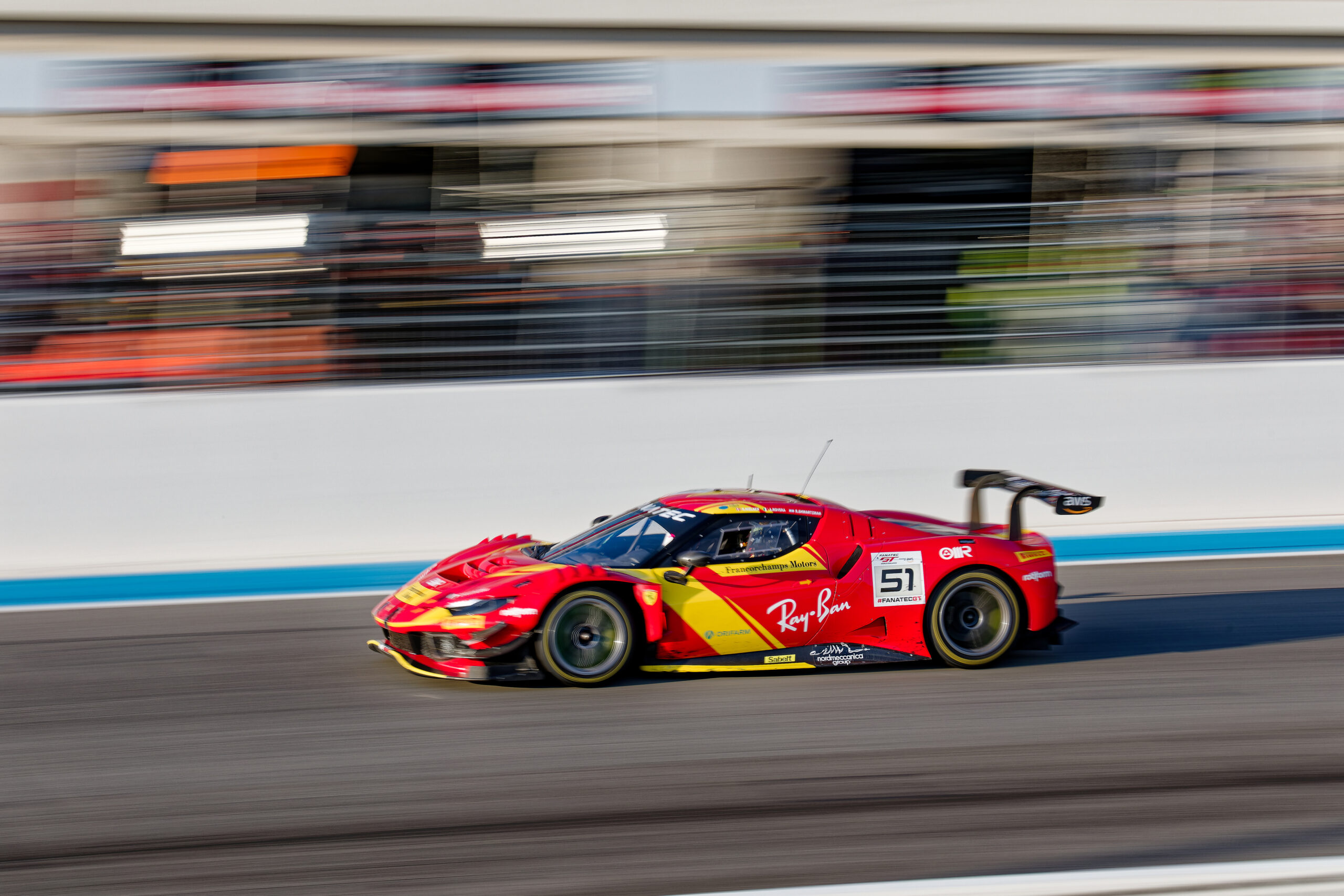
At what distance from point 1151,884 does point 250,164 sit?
7.98m

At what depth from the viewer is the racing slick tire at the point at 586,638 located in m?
6.45

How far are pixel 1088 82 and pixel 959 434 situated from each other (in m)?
3.09

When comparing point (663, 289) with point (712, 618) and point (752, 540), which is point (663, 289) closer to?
point (752, 540)

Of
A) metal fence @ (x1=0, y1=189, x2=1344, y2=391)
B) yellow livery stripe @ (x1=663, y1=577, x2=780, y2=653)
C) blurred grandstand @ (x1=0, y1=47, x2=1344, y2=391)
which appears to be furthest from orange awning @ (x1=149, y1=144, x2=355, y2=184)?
yellow livery stripe @ (x1=663, y1=577, x2=780, y2=653)

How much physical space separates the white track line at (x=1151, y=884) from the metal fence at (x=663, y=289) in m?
6.22

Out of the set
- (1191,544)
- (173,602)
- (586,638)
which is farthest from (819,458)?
(173,602)

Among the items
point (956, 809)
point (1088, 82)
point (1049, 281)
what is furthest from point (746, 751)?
point (1088, 82)

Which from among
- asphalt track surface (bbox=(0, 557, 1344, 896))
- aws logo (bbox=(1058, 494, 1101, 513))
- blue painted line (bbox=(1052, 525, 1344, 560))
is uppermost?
aws logo (bbox=(1058, 494, 1101, 513))

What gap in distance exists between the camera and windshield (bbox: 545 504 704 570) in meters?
6.76

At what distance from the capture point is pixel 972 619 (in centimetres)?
707

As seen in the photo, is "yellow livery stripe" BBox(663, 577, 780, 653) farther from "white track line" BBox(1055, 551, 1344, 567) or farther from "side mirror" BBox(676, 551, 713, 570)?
"white track line" BBox(1055, 551, 1344, 567)

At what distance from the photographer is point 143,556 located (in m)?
9.09

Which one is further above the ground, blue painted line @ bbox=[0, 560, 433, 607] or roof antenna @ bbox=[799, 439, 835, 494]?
roof antenna @ bbox=[799, 439, 835, 494]

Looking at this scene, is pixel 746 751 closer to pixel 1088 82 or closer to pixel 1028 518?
pixel 1028 518
